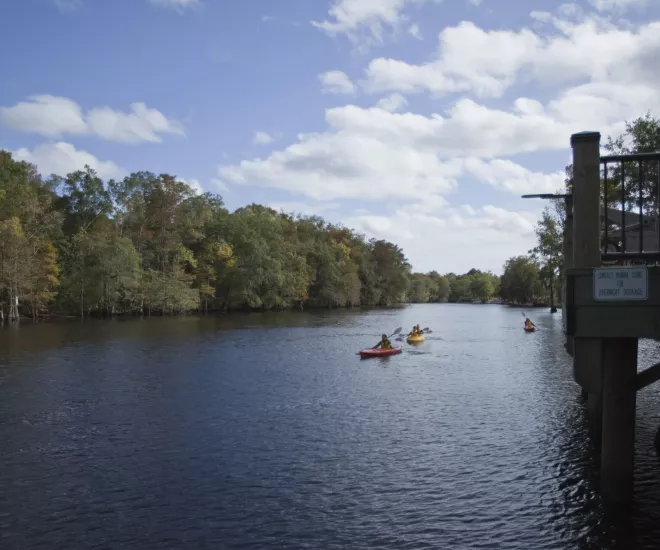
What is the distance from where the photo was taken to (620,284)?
7.88m

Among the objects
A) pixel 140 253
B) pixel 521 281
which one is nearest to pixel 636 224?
pixel 140 253

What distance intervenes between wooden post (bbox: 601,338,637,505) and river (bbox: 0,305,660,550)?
1185 mm

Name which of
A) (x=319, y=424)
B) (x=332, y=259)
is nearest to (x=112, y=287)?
(x=332, y=259)

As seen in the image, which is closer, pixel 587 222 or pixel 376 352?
pixel 587 222

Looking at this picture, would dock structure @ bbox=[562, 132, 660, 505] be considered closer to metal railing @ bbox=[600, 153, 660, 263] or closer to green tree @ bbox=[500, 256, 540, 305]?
metal railing @ bbox=[600, 153, 660, 263]

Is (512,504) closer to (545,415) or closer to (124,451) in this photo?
(545,415)

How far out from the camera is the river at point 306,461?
365 inches

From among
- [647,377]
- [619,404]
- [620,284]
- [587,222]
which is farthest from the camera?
[647,377]

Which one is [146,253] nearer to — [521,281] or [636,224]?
[636,224]

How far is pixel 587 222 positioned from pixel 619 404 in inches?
109

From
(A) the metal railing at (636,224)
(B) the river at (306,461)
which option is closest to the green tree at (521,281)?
(B) the river at (306,461)

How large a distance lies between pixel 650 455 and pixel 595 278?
7027 millimetres

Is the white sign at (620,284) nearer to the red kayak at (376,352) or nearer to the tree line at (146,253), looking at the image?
the red kayak at (376,352)

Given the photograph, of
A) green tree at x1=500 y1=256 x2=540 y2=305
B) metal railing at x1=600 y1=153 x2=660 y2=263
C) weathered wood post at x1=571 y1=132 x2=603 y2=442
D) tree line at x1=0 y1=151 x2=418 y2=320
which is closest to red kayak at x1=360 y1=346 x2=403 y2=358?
metal railing at x1=600 y1=153 x2=660 y2=263
